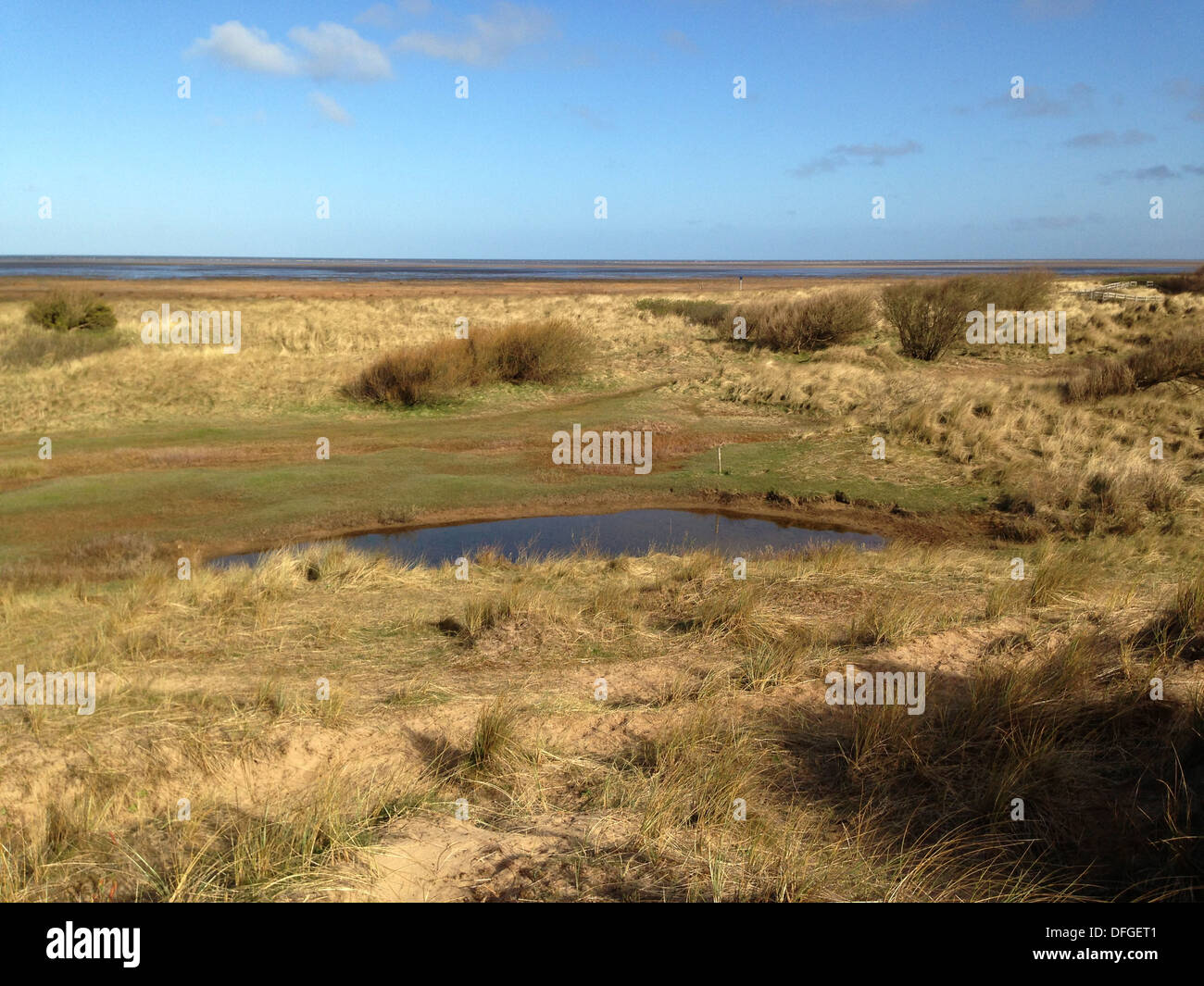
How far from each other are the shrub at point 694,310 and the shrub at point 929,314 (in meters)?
6.58

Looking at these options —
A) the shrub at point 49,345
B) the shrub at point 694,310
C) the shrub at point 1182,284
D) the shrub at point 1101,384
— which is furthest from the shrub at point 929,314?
the shrub at point 1182,284

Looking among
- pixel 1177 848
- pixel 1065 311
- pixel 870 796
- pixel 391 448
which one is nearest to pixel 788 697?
pixel 870 796

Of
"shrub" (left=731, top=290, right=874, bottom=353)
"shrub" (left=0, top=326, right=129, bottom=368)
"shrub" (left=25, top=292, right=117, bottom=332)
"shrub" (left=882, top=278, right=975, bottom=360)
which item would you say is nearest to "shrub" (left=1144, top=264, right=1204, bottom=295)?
"shrub" (left=882, top=278, right=975, bottom=360)

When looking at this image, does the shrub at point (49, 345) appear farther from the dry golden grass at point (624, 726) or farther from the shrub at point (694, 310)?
the shrub at point (694, 310)

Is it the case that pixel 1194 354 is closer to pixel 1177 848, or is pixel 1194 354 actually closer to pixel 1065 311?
pixel 1065 311

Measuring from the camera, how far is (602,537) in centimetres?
1330

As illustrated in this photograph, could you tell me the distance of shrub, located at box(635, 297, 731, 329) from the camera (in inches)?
1416

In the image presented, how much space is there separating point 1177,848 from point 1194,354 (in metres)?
18.7

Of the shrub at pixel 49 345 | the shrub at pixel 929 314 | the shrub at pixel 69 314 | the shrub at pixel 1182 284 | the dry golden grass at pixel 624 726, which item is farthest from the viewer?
the shrub at pixel 1182 284

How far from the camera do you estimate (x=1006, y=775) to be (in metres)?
4.67

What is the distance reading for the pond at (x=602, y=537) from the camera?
40.5ft

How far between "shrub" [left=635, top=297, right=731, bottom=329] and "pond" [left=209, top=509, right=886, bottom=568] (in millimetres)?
20173

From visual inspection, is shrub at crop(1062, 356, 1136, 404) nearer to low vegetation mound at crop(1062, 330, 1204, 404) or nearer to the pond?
low vegetation mound at crop(1062, 330, 1204, 404)

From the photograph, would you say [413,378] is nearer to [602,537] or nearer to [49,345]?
[602,537]
